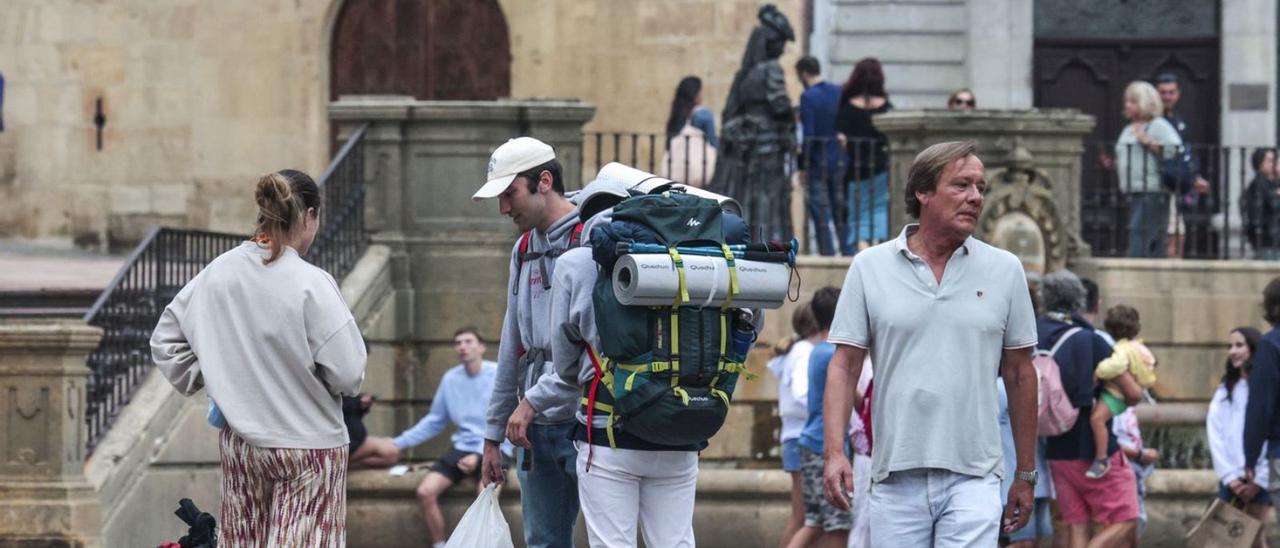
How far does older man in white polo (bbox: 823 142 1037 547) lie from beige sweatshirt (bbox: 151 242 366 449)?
1.54 m

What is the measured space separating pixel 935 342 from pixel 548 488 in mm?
1820

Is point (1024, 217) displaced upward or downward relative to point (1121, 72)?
downward

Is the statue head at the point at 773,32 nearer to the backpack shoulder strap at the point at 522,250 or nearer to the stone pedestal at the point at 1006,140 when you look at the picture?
the stone pedestal at the point at 1006,140

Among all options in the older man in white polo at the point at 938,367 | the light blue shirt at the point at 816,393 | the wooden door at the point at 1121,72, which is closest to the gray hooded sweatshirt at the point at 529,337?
the older man in white polo at the point at 938,367

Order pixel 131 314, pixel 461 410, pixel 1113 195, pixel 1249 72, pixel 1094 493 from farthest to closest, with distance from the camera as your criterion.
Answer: pixel 1249 72, pixel 1113 195, pixel 131 314, pixel 461 410, pixel 1094 493

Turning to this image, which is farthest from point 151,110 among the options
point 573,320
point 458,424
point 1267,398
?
point 573,320

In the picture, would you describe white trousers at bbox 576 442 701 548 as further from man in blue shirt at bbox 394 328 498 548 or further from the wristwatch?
man in blue shirt at bbox 394 328 498 548

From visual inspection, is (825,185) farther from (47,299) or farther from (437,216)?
(47,299)

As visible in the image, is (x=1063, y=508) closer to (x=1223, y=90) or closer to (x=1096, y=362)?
(x=1096, y=362)

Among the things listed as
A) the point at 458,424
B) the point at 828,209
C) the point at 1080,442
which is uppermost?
the point at 828,209

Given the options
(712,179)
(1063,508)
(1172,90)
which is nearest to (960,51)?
(1172,90)

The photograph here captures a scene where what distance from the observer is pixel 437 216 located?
603 inches

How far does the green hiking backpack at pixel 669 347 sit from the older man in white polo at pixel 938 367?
48 centimetres

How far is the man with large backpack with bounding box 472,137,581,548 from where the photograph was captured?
825 centimetres
